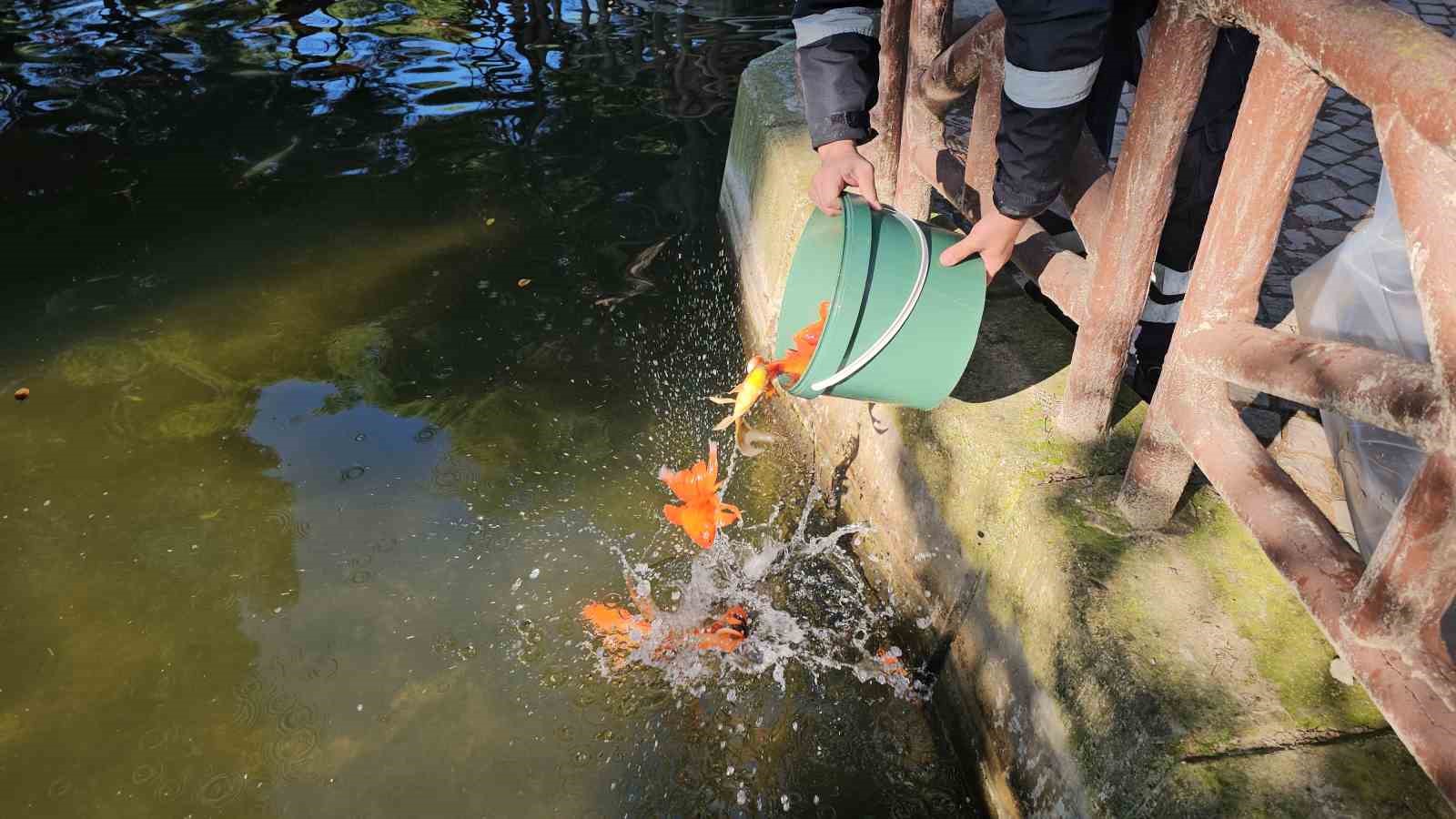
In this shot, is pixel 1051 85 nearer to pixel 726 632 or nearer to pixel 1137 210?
pixel 1137 210

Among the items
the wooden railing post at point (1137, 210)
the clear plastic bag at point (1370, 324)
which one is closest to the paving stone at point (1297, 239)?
the clear plastic bag at point (1370, 324)

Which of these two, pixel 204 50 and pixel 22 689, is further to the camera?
pixel 204 50

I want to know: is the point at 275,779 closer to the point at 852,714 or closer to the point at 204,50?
the point at 852,714

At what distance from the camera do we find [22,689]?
→ 9.61 ft

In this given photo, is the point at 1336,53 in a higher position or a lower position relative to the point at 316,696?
higher

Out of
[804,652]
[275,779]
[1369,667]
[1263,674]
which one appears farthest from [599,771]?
[1369,667]

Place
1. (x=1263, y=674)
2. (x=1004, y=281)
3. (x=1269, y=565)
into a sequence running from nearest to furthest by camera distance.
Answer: (x=1263, y=674) < (x=1269, y=565) < (x=1004, y=281)

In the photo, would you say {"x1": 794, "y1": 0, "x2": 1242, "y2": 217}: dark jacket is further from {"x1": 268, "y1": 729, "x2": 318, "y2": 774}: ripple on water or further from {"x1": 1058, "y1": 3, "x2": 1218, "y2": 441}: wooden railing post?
{"x1": 268, "y1": 729, "x2": 318, "y2": 774}: ripple on water

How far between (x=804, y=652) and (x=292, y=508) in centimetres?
202

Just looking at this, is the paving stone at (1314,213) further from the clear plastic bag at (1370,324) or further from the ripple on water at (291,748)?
the ripple on water at (291,748)

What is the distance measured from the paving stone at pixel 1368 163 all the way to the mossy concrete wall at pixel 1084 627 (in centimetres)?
254

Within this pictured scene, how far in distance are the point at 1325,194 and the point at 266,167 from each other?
5980mm

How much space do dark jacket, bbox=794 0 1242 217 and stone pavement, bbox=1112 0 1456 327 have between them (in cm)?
124

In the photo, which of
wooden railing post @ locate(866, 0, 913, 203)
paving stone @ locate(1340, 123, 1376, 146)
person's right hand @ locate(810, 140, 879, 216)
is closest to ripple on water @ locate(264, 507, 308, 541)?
person's right hand @ locate(810, 140, 879, 216)
